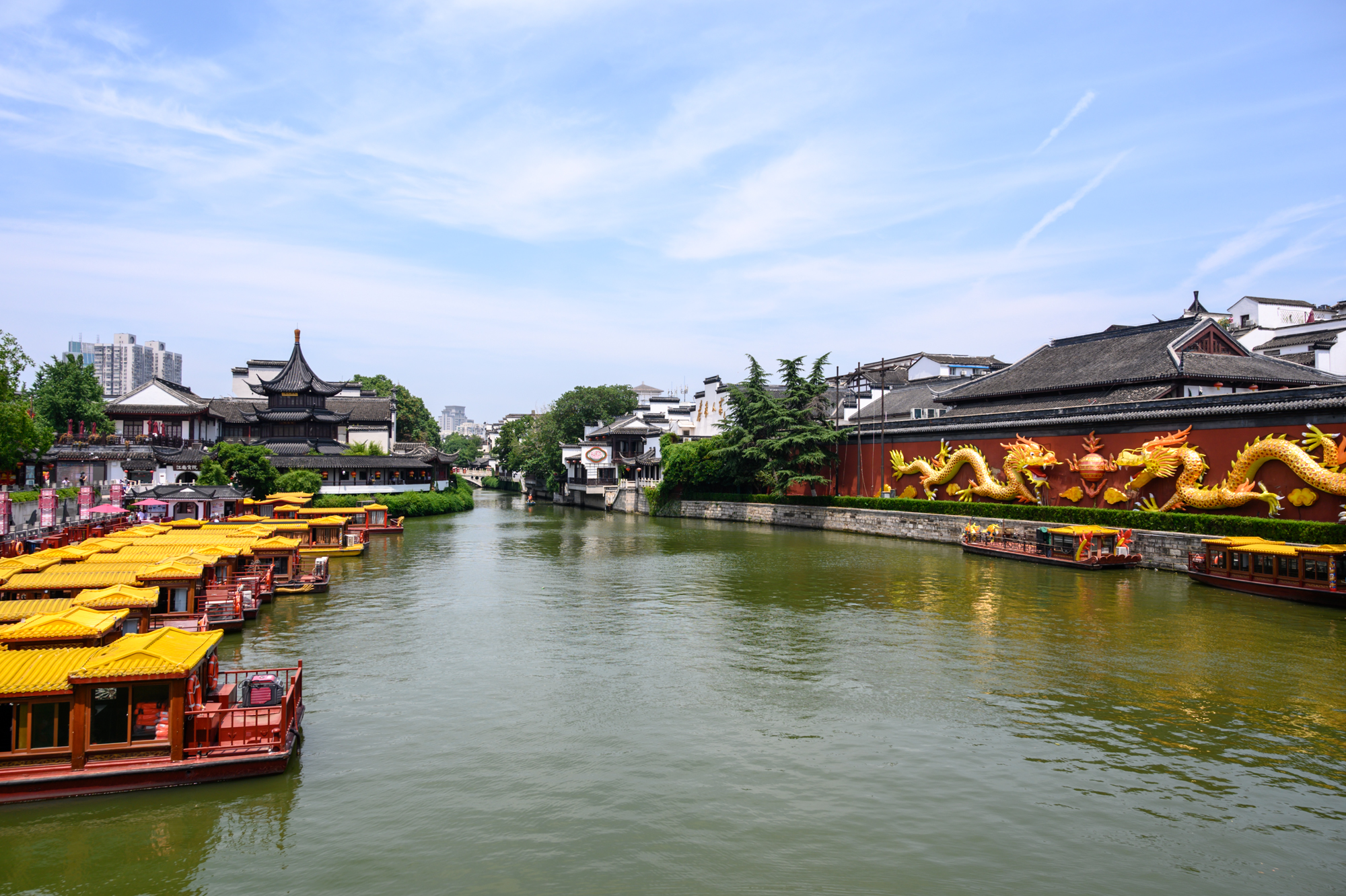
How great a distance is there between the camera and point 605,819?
9766 mm

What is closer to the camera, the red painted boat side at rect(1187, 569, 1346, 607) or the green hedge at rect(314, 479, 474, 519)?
the red painted boat side at rect(1187, 569, 1346, 607)

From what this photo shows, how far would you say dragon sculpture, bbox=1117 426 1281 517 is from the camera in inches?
1008

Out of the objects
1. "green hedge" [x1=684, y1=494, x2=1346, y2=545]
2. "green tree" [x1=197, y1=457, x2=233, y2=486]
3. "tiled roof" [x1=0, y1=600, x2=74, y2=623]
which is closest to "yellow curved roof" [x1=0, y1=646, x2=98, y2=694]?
"tiled roof" [x1=0, y1=600, x2=74, y2=623]

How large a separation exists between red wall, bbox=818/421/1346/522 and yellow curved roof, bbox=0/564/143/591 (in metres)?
31.6

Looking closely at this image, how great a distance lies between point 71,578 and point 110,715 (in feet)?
25.7

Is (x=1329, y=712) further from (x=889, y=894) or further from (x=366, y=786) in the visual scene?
(x=366, y=786)

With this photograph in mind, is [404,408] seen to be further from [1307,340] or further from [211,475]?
[1307,340]

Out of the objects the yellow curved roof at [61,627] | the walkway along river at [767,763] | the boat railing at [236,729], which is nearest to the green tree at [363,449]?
the walkway along river at [767,763]

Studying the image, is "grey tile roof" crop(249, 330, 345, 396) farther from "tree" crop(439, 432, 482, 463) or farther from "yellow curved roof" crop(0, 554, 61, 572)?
"tree" crop(439, 432, 482, 463)

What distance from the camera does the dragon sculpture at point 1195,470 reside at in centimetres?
2561

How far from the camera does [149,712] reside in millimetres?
10156

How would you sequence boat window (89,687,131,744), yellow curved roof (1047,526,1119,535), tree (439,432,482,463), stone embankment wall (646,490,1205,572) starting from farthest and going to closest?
tree (439,432,482,463) < yellow curved roof (1047,526,1119,535) < stone embankment wall (646,490,1205,572) < boat window (89,687,131,744)

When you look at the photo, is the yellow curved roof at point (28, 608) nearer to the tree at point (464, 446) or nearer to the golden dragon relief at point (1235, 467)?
the golden dragon relief at point (1235, 467)

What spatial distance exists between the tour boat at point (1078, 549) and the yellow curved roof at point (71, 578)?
90.8 feet
